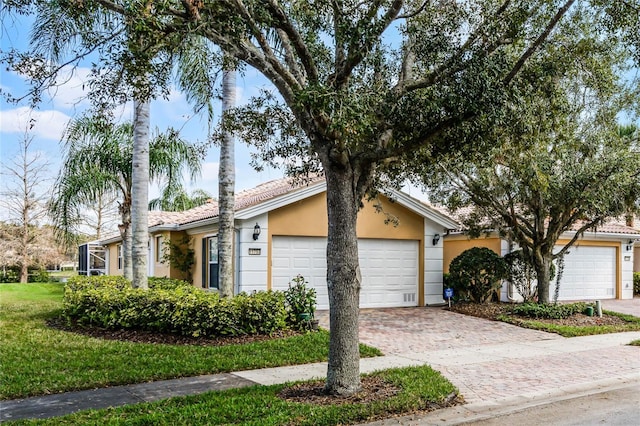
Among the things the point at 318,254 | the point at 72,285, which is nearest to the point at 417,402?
the point at 318,254

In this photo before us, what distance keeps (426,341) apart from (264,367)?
4.23 m

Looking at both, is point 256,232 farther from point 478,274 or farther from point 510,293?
point 510,293

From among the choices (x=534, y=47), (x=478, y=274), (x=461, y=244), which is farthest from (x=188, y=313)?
(x=461, y=244)

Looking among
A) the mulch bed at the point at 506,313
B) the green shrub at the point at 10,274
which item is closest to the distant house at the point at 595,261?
the mulch bed at the point at 506,313

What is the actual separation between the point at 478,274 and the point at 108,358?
37.2 ft

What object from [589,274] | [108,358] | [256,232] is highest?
[256,232]

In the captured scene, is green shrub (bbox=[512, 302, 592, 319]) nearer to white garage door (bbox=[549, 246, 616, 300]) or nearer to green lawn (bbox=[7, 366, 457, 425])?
white garage door (bbox=[549, 246, 616, 300])

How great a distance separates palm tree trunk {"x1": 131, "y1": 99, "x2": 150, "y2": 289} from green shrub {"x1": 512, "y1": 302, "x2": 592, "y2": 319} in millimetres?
10112

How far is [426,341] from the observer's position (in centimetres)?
1141

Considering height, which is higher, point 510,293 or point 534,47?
point 534,47

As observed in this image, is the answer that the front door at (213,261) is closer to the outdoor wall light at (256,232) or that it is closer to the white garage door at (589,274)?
the outdoor wall light at (256,232)

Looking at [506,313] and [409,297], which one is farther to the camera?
[409,297]

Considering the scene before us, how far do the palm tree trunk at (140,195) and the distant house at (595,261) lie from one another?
36.8 feet

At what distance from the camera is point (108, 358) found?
8820mm
